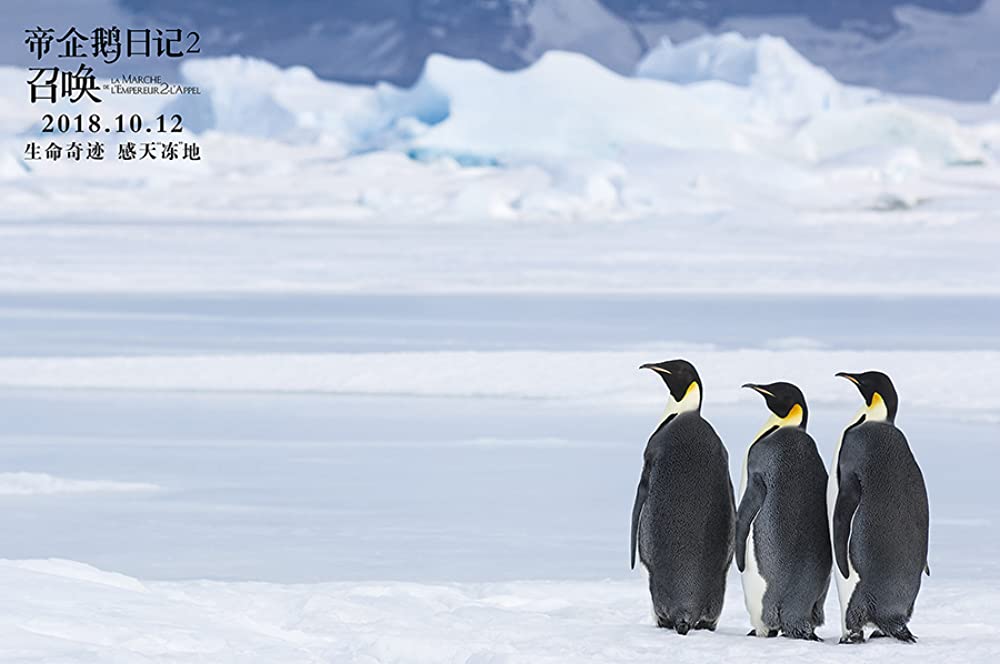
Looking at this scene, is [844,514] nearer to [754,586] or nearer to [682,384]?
[754,586]

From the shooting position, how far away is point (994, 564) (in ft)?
13.6

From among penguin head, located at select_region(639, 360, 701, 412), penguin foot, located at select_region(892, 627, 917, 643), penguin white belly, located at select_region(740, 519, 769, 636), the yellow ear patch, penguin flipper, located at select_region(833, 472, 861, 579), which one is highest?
penguin head, located at select_region(639, 360, 701, 412)

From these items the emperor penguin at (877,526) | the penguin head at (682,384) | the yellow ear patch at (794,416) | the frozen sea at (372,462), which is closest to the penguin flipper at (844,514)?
the emperor penguin at (877,526)

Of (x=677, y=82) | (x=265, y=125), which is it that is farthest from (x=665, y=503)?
(x=677, y=82)

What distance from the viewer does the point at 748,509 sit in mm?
2990

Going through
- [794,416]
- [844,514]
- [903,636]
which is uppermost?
[794,416]

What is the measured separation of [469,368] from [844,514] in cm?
516

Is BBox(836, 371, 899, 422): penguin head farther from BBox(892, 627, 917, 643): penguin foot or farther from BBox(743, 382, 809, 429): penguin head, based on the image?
BBox(892, 627, 917, 643): penguin foot

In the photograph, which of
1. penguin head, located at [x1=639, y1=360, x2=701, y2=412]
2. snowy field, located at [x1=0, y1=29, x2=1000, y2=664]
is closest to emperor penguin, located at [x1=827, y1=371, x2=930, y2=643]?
snowy field, located at [x1=0, y1=29, x2=1000, y2=664]

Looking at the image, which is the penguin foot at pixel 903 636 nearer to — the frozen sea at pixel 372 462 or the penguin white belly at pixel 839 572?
the penguin white belly at pixel 839 572

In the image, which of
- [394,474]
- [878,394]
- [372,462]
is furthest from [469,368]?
→ [878,394]

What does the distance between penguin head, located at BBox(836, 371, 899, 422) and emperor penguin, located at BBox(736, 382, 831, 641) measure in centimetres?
11

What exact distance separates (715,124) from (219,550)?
21.1m

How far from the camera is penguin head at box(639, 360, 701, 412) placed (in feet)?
9.96
